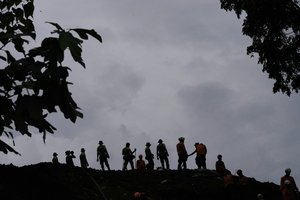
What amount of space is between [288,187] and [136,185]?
8.91 m

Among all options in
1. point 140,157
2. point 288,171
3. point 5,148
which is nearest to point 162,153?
point 140,157

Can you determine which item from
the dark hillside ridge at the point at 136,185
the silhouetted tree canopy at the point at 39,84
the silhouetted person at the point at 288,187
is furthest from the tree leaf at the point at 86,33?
the dark hillside ridge at the point at 136,185

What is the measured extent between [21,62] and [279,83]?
21061 millimetres

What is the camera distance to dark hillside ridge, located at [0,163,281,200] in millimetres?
20367

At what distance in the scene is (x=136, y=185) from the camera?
24500 mm

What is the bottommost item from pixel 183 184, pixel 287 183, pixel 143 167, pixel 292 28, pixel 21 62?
pixel 21 62

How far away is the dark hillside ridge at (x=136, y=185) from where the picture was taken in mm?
20367

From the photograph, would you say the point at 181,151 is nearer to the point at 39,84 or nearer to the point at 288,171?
the point at 288,171

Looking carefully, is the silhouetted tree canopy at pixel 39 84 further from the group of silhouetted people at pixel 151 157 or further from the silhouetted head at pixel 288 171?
the group of silhouetted people at pixel 151 157

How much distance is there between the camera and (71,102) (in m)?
3.37

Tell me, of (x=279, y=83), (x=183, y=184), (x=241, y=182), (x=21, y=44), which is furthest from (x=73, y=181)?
(x=21, y=44)

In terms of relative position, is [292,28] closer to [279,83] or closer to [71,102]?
[279,83]

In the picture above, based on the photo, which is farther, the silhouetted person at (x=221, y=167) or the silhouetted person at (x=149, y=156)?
the silhouetted person at (x=149, y=156)

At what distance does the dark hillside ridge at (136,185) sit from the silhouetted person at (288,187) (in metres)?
4.62
